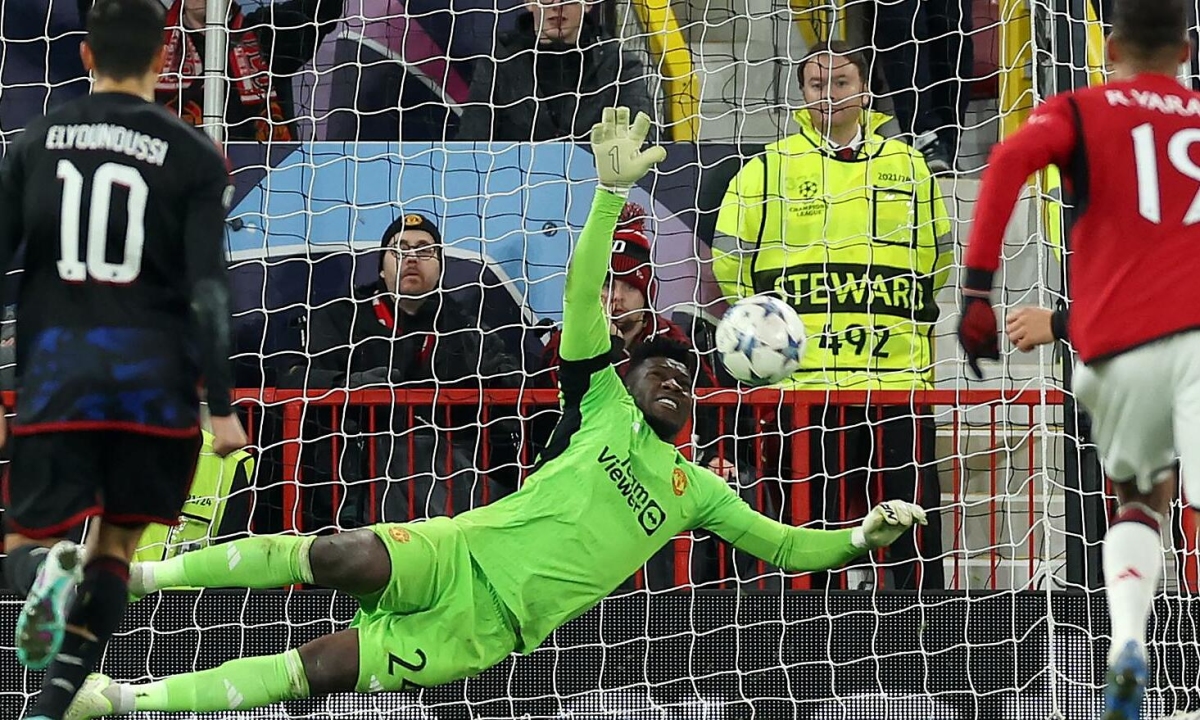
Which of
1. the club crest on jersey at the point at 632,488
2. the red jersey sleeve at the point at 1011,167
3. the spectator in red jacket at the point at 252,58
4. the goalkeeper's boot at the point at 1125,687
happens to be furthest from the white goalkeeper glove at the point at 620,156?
the goalkeeper's boot at the point at 1125,687

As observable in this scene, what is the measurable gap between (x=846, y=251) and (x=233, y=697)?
111 inches

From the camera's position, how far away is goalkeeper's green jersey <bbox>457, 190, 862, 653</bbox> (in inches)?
240

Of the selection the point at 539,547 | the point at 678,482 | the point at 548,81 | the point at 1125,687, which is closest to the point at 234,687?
the point at 539,547

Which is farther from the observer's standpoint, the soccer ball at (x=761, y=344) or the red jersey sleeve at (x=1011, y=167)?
the soccer ball at (x=761, y=344)

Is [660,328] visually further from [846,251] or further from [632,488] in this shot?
[632,488]

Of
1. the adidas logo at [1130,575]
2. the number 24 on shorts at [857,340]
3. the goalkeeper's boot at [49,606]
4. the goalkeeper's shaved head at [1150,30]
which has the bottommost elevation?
the goalkeeper's boot at [49,606]

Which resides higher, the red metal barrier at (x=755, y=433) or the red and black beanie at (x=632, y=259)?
the red and black beanie at (x=632, y=259)

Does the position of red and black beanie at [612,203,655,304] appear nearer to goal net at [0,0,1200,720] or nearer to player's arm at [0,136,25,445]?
goal net at [0,0,1200,720]

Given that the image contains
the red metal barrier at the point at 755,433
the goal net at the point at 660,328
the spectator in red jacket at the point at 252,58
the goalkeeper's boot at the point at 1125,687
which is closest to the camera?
the goalkeeper's boot at the point at 1125,687

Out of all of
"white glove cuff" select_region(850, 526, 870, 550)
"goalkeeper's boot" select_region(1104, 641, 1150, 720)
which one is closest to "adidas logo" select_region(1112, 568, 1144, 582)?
"goalkeeper's boot" select_region(1104, 641, 1150, 720)

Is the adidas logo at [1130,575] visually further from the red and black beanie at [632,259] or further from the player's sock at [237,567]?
the red and black beanie at [632,259]

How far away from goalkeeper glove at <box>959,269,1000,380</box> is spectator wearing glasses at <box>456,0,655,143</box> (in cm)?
343

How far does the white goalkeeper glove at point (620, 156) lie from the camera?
595cm

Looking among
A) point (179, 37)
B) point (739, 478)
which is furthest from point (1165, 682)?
point (179, 37)
